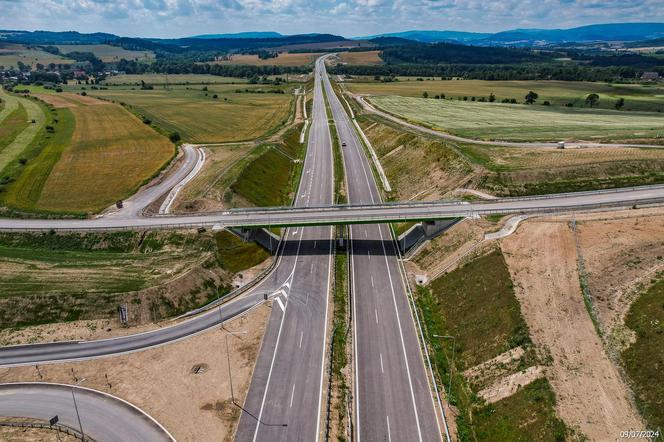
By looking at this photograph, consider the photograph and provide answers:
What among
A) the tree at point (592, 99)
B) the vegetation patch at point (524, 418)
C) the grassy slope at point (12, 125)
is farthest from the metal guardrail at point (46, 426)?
the tree at point (592, 99)

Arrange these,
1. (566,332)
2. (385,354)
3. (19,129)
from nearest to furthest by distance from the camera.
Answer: (566,332), (385,354), (19,129)

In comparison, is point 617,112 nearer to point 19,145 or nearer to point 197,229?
point 197,229

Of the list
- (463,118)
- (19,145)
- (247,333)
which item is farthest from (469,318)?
(19,145)

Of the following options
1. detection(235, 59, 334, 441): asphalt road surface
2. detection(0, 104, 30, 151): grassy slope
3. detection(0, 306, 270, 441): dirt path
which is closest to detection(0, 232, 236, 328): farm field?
detection(0, 306, 270, 441): dirt path

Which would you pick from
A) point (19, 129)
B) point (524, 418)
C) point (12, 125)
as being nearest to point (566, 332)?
point (524, 418)

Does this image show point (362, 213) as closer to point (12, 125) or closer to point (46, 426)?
point (46, 426)
